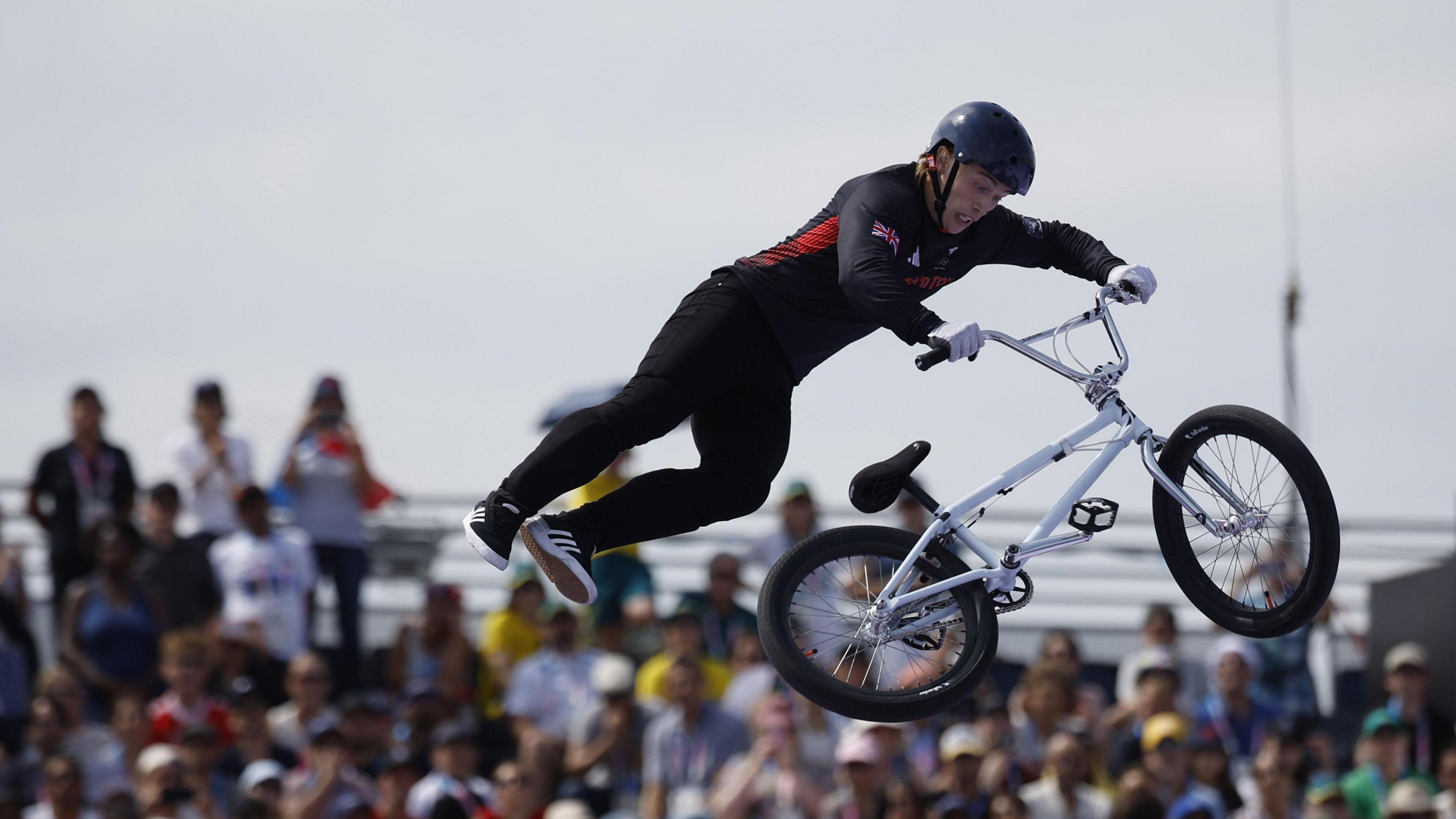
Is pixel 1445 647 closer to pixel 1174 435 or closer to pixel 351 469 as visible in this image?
pixel 1174 435

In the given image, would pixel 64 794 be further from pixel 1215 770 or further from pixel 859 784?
pixel 1215 770

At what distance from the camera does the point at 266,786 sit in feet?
34.6

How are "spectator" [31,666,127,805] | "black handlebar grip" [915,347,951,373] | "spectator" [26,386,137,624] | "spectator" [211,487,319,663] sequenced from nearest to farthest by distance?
"black handlebar grip" [915,347,951,373] → "spectator" [31,666,127,805] → "spectator" [211,487,319,663] → "spectator" [26,386,137,624]

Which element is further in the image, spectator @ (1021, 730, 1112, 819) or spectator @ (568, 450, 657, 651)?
spectator @ (568, 450, 657, 651)

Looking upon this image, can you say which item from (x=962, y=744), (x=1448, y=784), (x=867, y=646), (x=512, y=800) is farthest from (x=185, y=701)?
(x=1448, y=784)

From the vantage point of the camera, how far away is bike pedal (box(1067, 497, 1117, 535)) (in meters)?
6.95

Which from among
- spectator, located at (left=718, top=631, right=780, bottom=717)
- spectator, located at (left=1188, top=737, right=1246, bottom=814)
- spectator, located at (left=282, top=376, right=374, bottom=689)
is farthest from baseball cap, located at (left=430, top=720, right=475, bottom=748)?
spectator, located at (left=1188, top=737, right=1246, bottom=814)

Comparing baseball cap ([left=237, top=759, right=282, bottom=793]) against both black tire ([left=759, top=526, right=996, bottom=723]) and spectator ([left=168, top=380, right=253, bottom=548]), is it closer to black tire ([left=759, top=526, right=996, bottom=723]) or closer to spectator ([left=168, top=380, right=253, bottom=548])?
spectator ([left=168, top=380, right=253, bottom=548])

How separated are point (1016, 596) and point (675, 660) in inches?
155

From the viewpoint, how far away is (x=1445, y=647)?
11766mm

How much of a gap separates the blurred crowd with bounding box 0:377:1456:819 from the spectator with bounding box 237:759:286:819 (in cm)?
2

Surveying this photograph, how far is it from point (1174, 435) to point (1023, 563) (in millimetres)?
738

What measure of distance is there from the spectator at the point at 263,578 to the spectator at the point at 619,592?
1.74m

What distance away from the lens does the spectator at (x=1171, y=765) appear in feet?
34.7
